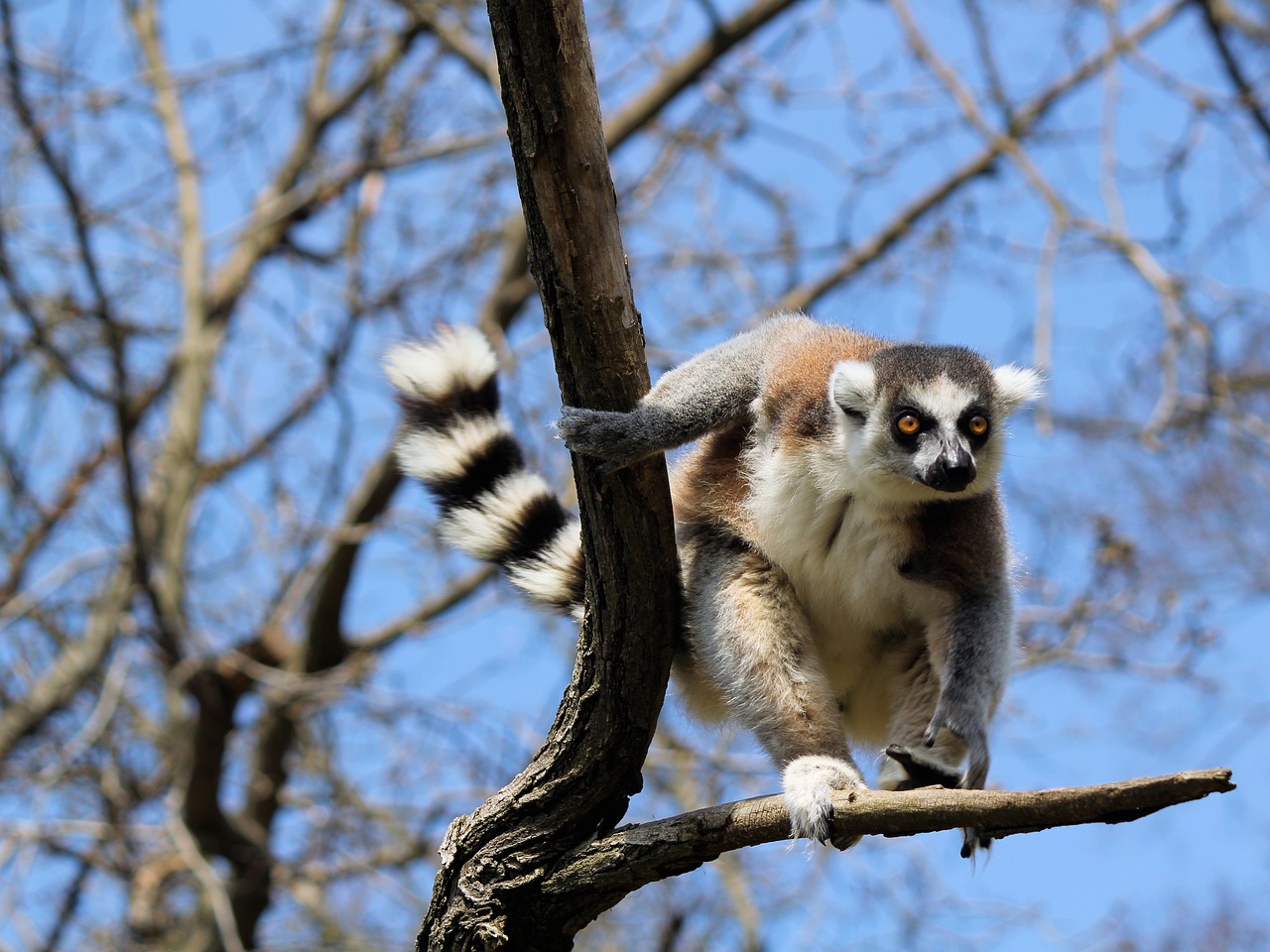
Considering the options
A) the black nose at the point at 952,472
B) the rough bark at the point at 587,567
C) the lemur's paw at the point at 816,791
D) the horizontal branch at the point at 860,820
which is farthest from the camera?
the black nose at the point at 952,472

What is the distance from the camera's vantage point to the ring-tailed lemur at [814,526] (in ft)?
13.9

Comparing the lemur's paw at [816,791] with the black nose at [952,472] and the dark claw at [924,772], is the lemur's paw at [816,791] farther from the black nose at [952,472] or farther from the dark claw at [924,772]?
the black nose at [952,472]

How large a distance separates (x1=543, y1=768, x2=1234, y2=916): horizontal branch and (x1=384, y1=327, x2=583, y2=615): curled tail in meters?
1.24

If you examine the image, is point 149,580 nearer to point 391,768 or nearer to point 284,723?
point 284,723

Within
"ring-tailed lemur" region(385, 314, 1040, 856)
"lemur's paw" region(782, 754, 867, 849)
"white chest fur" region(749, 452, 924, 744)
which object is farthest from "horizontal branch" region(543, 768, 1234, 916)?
"white chest fur" region(749, 452, 924, 744)

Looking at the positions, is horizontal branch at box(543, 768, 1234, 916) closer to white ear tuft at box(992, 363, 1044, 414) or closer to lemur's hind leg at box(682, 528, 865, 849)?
lemur's hind leg at box(682, 528, 865, 849)

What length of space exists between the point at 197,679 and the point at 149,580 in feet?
2.64

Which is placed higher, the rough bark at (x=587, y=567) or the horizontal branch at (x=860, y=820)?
the rough bark at (x=587, y=567)

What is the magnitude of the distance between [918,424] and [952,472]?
0.89 feet

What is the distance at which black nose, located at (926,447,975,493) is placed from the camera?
13.7ft

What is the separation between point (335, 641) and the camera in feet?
29.2

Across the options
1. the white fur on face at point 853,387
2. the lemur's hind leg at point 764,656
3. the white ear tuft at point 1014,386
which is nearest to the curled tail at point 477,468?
the lemur's hind leg at point 764,656

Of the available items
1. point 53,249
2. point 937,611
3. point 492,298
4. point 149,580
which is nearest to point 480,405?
point 937,611

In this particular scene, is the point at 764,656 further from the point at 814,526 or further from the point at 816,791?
the point at 816,791
